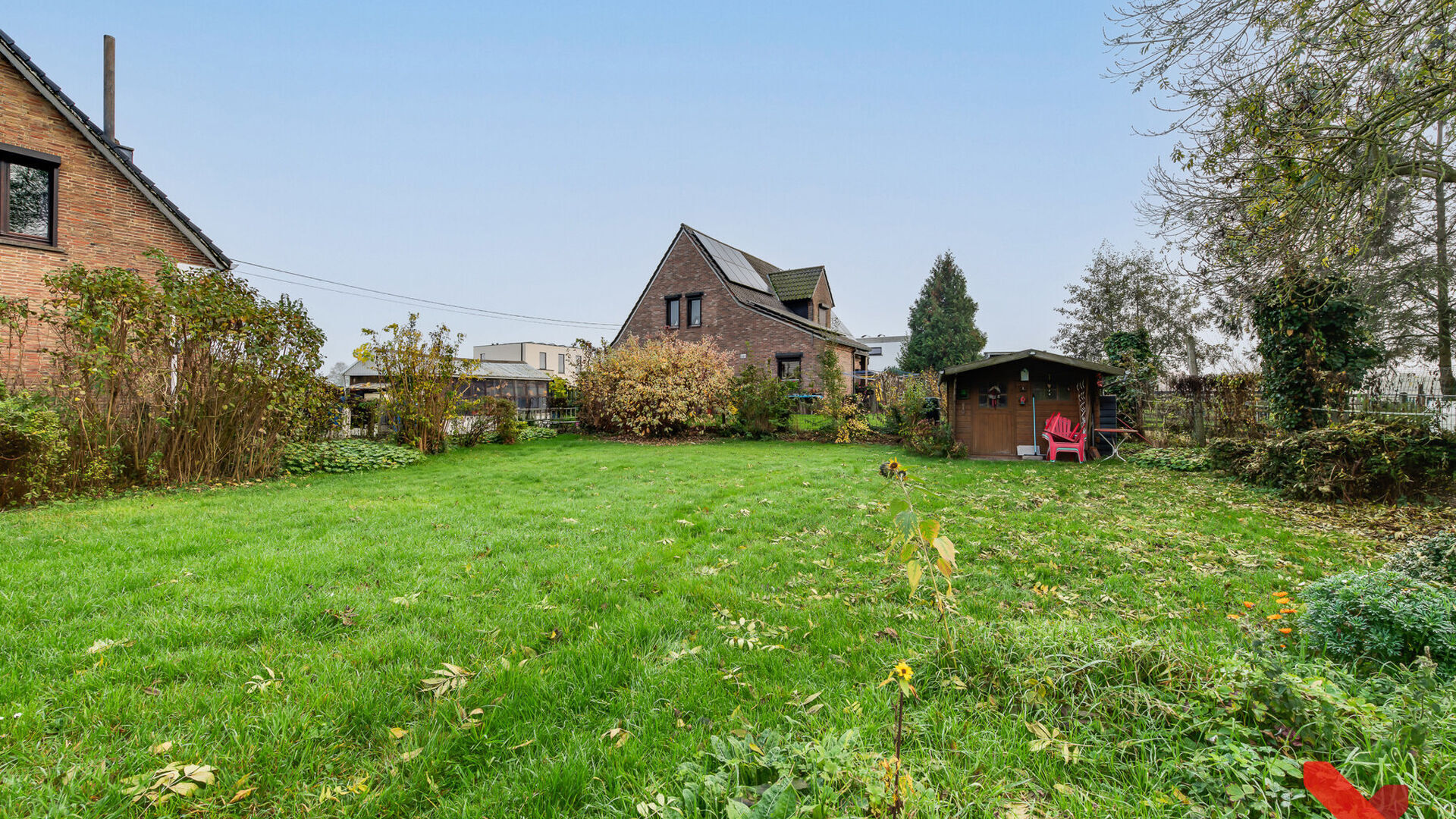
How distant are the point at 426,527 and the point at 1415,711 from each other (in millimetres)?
6290

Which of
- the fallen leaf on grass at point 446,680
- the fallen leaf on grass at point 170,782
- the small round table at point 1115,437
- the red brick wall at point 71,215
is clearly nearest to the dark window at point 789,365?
the small round table at point 1115,437

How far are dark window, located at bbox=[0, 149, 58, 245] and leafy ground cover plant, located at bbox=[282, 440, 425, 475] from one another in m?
6.38

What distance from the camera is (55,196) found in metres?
10.5

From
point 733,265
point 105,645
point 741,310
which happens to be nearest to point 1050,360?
point 741,310

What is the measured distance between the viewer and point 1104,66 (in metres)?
5.61

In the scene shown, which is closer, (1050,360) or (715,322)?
(1050,360)

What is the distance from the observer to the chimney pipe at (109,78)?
509 inches

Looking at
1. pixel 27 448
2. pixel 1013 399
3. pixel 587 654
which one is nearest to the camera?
pixel 587 654

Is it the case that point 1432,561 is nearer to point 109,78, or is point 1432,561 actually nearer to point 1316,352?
point 1316,352

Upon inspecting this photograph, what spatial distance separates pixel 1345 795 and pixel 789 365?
861 inches

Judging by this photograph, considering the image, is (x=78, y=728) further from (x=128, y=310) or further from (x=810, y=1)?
(x=810, y=1)

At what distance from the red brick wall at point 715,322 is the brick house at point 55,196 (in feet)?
52.4

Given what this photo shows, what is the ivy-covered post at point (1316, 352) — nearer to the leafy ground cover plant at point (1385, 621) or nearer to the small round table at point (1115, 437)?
the small round table at point (1115, 437)

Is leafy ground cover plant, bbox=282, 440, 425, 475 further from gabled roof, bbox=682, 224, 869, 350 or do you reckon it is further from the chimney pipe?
gabled roof, bbox=682, 224, 869, 350
